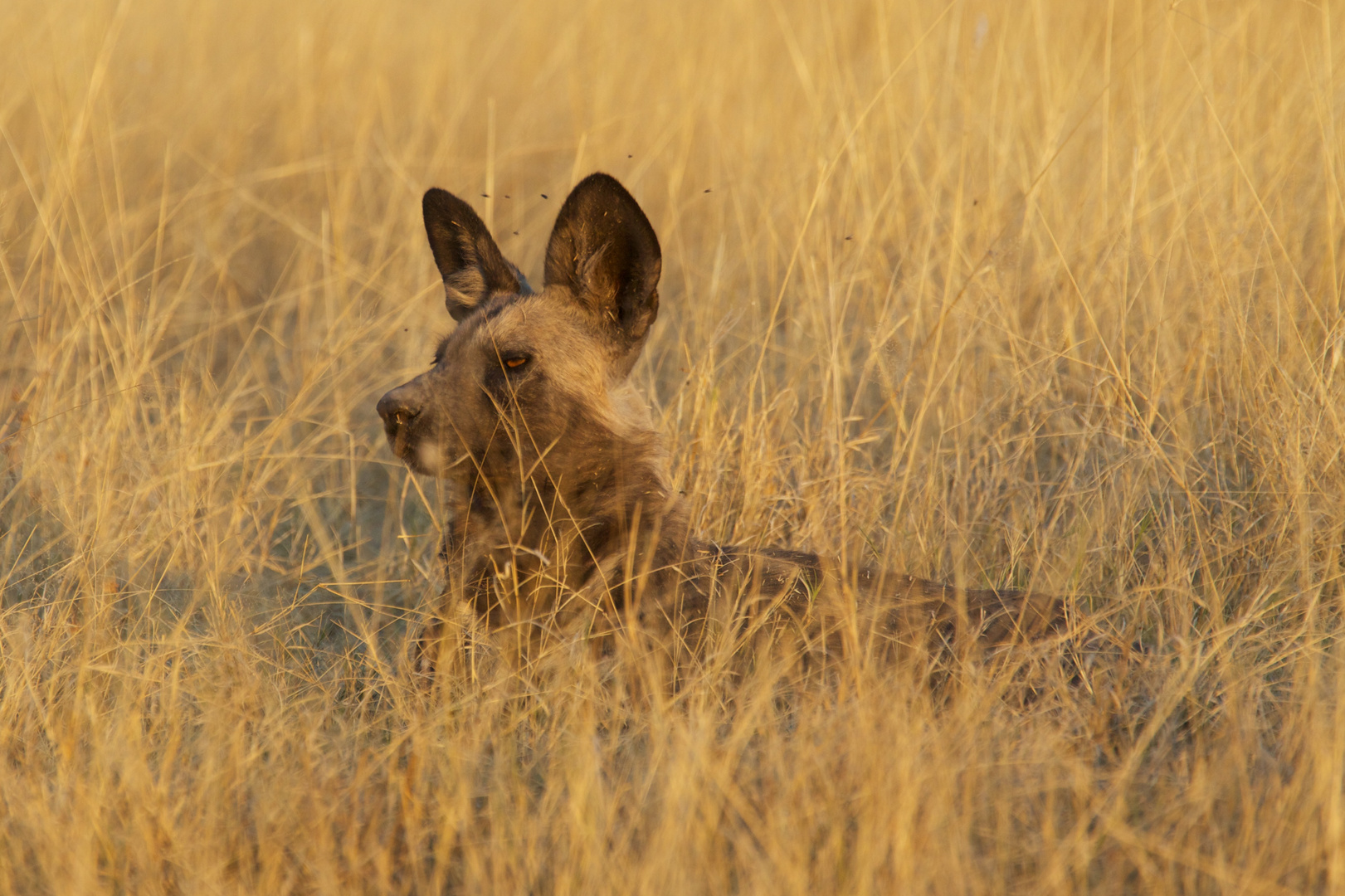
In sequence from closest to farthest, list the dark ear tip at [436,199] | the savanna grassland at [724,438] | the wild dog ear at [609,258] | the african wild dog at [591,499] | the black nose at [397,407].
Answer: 1. the savanna grassland at [724,438]
2. the african wild dog at [591,499]
3. the black nose at [397,407]
4. the wild dog ear at [609,258]
5. the dark ear tip at [436,199]

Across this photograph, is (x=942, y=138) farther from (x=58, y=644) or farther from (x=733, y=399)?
(x=58, y=644)

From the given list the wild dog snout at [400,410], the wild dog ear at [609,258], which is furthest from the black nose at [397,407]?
the wild dog ear at [609,258]

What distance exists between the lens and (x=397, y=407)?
3.05 m

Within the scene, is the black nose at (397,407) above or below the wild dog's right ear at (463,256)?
below

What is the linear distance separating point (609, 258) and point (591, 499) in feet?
2.19

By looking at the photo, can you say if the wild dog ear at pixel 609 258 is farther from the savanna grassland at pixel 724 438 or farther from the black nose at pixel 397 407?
the savanna grassland at pixel 724 438

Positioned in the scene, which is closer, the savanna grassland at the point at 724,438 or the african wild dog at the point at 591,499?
the savanna grassland at the point at 724,438

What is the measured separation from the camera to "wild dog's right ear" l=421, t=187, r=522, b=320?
3.48 m

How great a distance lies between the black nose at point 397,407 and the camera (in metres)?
3.05

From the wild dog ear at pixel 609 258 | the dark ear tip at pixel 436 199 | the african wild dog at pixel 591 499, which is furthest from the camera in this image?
the dark ear tip at pixel 436 199

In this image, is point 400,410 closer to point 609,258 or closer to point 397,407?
point 397,407

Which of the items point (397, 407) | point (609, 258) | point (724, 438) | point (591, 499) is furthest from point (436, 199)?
point (724, 438)

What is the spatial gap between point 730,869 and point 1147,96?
4.11m

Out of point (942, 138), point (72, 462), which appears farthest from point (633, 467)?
point (942, 138)
